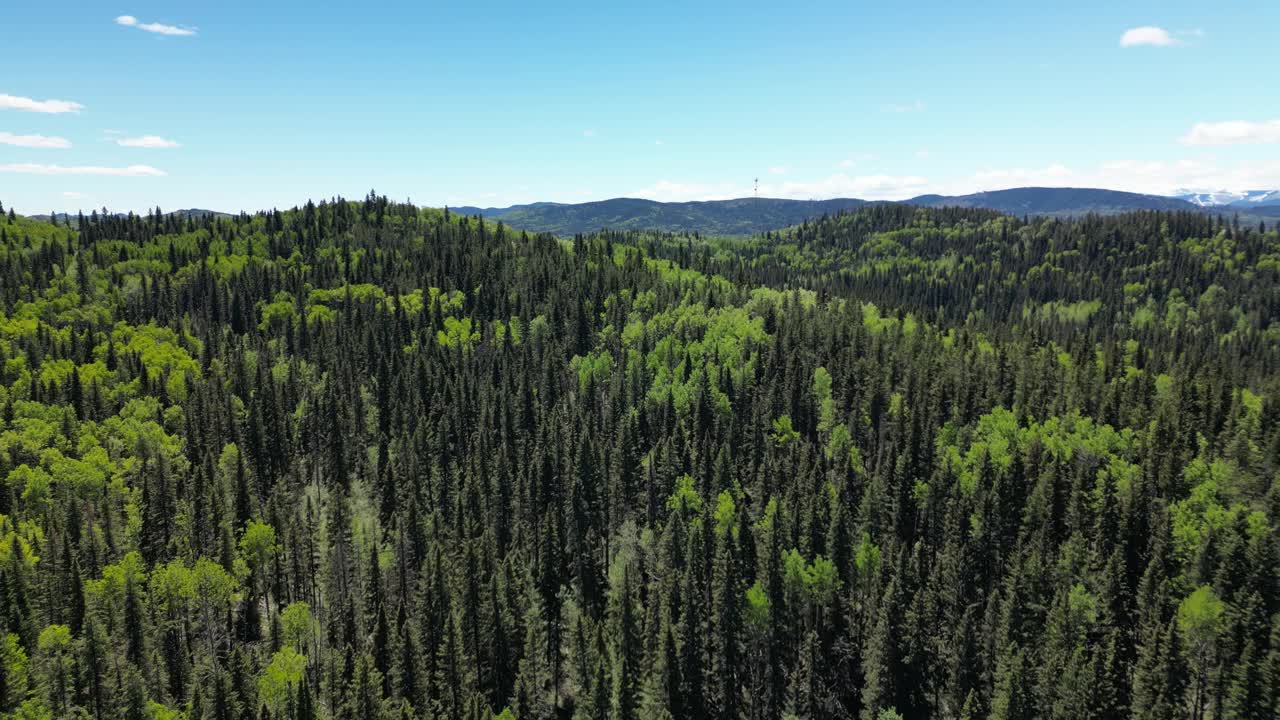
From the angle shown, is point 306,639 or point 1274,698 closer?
point 1274,698

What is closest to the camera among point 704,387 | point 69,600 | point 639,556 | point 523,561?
point 69,600

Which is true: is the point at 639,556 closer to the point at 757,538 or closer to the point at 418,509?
the point at 757,538

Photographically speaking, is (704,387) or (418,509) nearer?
(418,509)

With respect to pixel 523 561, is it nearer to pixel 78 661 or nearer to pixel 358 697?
pixel 358 697

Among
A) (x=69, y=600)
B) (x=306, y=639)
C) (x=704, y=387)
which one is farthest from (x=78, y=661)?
(x=704, y=387)

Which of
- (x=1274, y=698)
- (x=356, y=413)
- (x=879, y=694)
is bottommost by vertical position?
(x=879, y=694)

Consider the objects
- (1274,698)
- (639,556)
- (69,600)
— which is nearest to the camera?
(1274,698)

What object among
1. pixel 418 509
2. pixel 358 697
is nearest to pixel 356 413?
pixel 418 509

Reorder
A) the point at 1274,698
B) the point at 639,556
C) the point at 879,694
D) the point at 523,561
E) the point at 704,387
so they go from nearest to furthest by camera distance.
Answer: the point at 1274,698 → the point at 879,694 → the point at 523,561 → the point at 639,556 → the point at 704,387

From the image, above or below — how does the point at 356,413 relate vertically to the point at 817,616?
above
